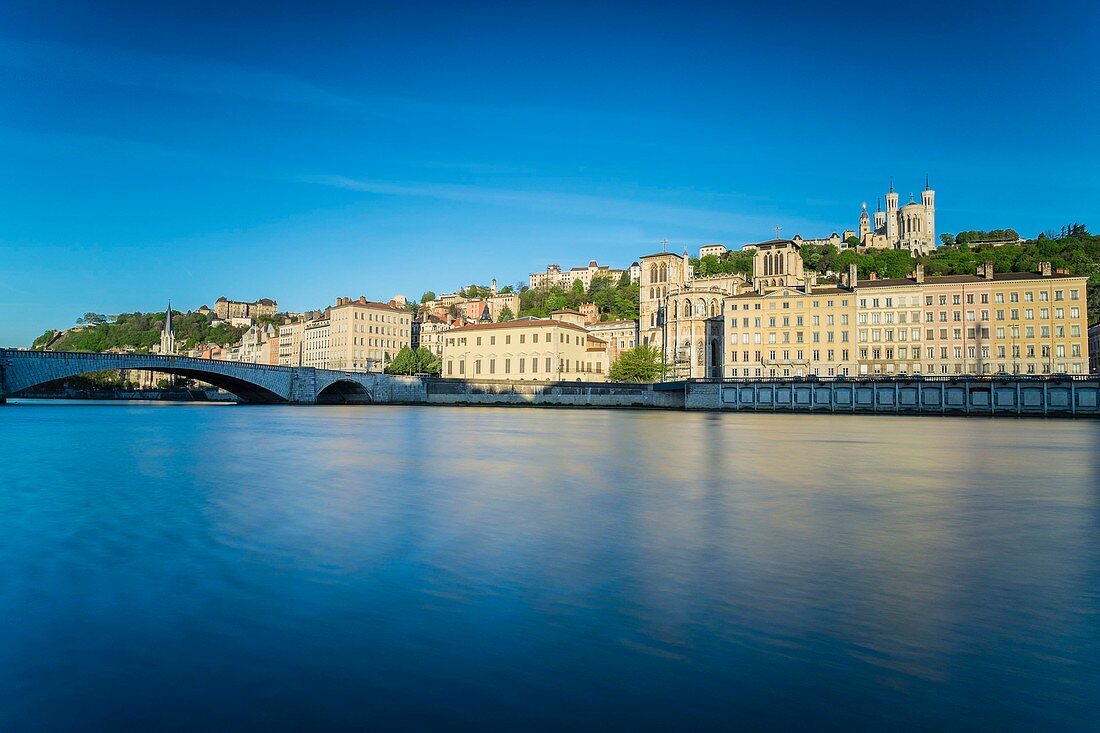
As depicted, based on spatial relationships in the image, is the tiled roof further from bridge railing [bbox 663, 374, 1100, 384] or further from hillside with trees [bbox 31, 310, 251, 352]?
hillside with trees [bbox 31, 310, 251, 352]

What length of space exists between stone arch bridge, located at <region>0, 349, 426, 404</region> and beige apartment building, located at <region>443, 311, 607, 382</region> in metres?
12.0

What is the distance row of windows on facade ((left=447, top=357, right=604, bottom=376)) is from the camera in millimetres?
86769

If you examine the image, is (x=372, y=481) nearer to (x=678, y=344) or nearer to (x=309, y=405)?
(x=309, y=405)

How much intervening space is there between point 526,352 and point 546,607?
82.7m

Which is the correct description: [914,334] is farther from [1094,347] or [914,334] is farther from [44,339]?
[44,339]

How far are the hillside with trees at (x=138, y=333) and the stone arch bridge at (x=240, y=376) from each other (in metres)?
84.6

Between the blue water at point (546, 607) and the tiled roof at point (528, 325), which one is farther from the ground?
the tiled roof at point (528, 325)

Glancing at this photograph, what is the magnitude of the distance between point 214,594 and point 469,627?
225 cm

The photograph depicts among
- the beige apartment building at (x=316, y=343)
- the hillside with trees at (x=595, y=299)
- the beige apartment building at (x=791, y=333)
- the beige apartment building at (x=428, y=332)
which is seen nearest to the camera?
the beige apartment building at (x=791, y=333)

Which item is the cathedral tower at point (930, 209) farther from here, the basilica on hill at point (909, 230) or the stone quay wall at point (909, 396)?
the stone quay wall at point (909, 396)

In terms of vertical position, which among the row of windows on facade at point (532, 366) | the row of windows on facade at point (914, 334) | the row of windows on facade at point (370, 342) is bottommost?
the row of windows on facade at point (532, 366)

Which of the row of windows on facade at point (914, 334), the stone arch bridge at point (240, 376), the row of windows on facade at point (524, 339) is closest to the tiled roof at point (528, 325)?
the row of windows on facade at point (524, 339)

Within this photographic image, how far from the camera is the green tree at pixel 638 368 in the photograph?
81.9m

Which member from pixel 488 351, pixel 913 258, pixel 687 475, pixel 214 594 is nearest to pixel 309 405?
pixel 488 351
